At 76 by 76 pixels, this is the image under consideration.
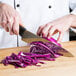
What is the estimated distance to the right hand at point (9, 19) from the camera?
4.37 ft

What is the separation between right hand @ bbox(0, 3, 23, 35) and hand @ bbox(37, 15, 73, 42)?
6.2 inches

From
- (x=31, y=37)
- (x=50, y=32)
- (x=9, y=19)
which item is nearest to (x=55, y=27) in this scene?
(x=50, y=32)

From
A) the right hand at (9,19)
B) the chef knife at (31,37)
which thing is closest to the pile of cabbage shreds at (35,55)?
the chef knife at (31,37)

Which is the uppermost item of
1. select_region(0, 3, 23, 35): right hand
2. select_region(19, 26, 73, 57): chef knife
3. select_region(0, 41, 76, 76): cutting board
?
select_region(0, 3, 23, 35): right hand

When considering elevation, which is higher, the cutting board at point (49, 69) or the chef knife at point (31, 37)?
the chef knife at point (31, 37)

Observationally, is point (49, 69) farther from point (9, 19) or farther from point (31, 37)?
point (9, 19)

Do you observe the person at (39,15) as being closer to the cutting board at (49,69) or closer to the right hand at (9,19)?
the right hand at (9,19)

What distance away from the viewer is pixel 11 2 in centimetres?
166

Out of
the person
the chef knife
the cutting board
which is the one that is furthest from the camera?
the person

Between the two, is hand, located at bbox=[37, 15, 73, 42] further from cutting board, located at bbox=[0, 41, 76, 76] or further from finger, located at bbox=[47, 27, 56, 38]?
cutting board, located at bbox=[0, 41, 76, 76]

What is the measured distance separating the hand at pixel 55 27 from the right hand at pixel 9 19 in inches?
6.2

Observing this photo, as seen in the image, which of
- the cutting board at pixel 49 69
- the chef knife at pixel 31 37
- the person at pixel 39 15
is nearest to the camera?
the cutting board at pixel 49 69

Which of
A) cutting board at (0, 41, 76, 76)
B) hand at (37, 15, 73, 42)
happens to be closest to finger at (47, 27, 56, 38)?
hand at (37, 15, 73, 42)

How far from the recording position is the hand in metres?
1.38
